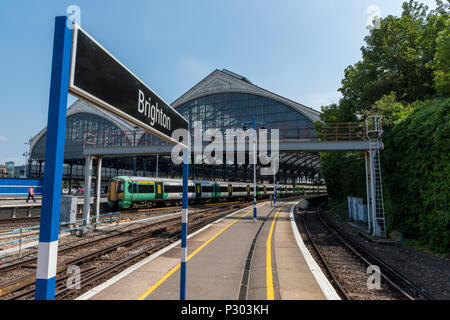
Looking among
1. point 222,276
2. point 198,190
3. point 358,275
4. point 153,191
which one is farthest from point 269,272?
point 198,190

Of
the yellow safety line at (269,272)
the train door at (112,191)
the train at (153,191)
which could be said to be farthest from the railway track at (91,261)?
the train door at (112,191)

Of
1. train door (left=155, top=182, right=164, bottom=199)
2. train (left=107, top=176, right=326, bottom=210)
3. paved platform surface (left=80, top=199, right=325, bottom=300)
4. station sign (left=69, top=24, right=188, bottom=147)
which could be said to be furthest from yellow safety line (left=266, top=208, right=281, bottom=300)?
train door (left=155, top=182, right=164, bottom=199)

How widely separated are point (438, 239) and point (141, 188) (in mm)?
20962

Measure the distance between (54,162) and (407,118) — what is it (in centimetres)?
1569

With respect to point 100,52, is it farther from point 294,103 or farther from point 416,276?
point 294,103

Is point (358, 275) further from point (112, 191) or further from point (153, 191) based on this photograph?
point (153, 191)

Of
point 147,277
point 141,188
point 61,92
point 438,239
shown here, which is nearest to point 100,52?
point 61,92

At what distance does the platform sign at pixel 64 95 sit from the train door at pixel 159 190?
23522 millimetres

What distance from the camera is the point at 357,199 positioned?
1766cm

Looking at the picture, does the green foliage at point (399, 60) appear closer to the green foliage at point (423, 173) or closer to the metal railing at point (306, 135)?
the metal railing at point (306, 135)

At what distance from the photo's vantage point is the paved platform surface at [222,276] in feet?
17.5

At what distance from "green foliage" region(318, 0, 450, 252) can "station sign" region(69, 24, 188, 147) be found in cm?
1123

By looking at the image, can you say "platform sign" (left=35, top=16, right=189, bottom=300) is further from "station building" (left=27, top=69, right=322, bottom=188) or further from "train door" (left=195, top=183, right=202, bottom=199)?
"station building" (left=27, top=69, right=322, bottom=188)

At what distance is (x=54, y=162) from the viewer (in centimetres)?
144
